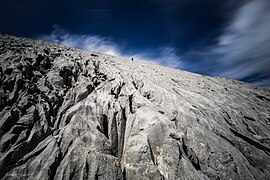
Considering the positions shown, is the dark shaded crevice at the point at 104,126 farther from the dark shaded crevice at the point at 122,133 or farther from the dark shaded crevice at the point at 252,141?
the dark shaded crevice at the point at 252,141

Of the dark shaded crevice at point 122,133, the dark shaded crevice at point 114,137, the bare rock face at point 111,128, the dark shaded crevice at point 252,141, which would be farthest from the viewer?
the dark shaded crevice at point 252,141

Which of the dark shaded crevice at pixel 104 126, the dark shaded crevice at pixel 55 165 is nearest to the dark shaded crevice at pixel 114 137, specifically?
the dark shaded crevice at pixel 104 126

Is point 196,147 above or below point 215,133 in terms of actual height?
below

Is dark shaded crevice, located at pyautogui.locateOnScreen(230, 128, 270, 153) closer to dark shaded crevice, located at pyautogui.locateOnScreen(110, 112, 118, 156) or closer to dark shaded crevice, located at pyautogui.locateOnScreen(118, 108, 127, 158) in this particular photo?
dark shaded crevice, located at pyautogui.locateOnScreen(118, 108, 127, 158)

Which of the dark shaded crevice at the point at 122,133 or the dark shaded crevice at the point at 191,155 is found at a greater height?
the dark shaded crevice at the point at 122,133

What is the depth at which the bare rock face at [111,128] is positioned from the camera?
54.3ft

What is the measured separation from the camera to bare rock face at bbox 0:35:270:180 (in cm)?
1656

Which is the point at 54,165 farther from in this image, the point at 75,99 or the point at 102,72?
the point at 102,72

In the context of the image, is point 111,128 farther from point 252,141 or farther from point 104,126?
point 252,141

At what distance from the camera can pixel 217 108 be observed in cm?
2700

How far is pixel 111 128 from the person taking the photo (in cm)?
2097

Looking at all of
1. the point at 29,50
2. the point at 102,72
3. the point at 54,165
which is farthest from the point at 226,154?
the point at 29,50

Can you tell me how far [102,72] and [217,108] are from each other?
2111 centimetres

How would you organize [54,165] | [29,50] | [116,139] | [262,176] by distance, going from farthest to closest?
[29,50] < [116,139] < [262,176] < [54,165]
